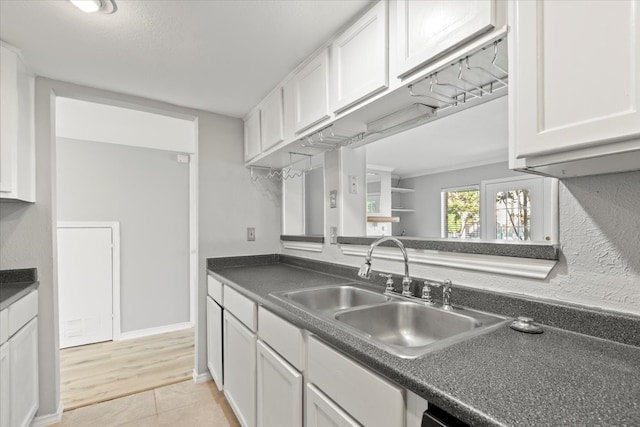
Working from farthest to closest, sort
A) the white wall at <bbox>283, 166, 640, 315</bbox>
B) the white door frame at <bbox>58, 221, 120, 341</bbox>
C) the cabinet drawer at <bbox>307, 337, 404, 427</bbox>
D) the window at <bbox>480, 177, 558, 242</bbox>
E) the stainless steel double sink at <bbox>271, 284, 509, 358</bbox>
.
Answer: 1. the window at <bbox>480, 177, 558, 242</bbox>
2. the white door frame at <bbox>58, 221, 120, 341</bbox>
3. the stainless steel double sink at <bbox>271, 284, 509, 358</bbox>
4. the white wall at <bbox>283, 166, 640, 315</bbox>
5. the cabinet drawer at <bbox>307, 337, 404, 427</bbox>

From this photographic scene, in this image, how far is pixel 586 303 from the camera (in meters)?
0.94

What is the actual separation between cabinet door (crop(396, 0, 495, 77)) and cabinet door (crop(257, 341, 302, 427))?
1222 mm

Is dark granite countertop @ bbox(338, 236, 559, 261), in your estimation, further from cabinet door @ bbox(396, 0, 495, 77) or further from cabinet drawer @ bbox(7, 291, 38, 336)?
cabinet drawer @ bbox(7, 291, 38, 336)

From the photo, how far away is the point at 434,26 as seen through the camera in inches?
39.8

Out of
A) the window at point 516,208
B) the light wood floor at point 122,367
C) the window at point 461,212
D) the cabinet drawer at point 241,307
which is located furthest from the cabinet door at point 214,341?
the window at point 461,212

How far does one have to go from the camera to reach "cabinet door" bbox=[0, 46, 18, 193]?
5.16 feet

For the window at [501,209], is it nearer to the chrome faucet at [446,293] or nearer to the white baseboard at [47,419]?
the chrome faucet at [446,293]

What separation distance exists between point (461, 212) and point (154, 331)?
16.0 feet

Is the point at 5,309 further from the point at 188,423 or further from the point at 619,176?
the point at 619,176

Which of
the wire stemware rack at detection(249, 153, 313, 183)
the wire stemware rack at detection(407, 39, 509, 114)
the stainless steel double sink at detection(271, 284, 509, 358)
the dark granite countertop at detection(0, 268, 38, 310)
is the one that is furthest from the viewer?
the wire stemware rack at detection(249, 153, 313, 183)

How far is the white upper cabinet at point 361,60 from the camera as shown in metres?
1.21

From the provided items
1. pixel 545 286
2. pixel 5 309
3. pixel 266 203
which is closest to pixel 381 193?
pixel 266 203

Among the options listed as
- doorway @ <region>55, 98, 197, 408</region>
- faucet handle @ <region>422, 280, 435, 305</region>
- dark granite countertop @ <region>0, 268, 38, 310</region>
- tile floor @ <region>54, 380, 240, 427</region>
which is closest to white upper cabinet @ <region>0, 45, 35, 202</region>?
dark granite countertop @ <region>0, 268, 38, 310</region>

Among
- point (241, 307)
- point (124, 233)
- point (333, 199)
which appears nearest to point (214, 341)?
point (241, 307)
